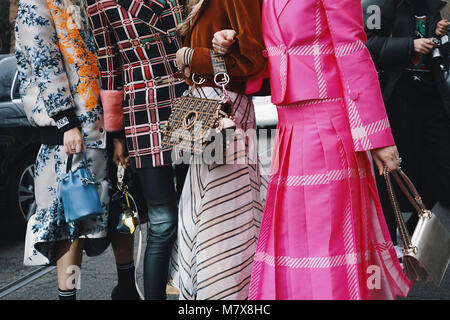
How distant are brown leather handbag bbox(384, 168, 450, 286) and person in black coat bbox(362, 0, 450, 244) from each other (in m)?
1.30

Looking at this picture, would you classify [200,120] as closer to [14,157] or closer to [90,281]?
[90,281]

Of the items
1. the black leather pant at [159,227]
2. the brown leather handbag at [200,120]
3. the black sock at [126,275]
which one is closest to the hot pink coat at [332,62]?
the brown leather handbag at [200,120]

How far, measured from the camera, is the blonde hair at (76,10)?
10.7 feet

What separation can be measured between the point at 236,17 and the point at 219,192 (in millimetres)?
824

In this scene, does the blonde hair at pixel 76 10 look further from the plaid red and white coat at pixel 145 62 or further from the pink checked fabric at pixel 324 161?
the pink checked fabric at pixel 324 161

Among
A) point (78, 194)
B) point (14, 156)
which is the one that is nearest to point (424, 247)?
point (78, 194)

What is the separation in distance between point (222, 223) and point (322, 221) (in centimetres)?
57

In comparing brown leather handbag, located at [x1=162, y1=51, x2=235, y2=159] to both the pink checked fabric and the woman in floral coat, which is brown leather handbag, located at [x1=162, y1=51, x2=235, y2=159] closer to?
the pink checked fabric

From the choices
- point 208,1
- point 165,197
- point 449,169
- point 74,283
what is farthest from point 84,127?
point 449,169

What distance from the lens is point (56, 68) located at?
3219 mm

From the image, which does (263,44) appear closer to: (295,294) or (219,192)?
(219,192)

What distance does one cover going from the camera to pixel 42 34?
3.20 meters

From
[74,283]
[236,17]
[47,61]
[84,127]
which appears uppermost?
[236,17]

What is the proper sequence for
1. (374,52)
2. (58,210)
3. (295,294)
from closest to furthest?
(295,294) → (58,210) → (374,52)
